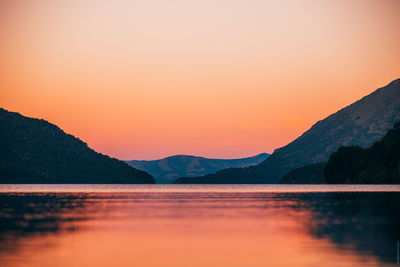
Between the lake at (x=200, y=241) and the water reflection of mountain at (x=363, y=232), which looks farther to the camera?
the water reflection of mountain at (x=363, y=232)

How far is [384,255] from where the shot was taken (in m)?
31.5

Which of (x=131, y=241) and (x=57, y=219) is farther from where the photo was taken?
(x=57, y=219)

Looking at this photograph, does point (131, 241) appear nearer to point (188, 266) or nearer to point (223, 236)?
point (223, 236)

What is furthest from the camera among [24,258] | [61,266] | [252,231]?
[252,231]

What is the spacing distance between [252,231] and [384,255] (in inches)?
641

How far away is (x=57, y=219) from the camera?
57125mm

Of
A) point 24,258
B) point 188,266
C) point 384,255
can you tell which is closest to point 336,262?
point 384,255

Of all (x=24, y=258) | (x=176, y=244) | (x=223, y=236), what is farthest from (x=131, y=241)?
(x=24, y=258)

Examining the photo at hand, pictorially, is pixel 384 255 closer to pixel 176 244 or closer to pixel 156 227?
pixel 176 244

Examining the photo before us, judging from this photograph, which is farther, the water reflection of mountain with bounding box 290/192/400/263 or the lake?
the water reflection of mountain with bounding box 290/192/400/263

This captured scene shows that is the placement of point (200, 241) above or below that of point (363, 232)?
below

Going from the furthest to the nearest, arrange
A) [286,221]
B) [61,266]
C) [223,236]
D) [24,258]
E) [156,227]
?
[286,221]
[156,227]
[223,236]
[24,258]
[61,266]

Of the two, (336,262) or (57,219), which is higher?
(57,219)

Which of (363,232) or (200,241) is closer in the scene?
(200,241)
